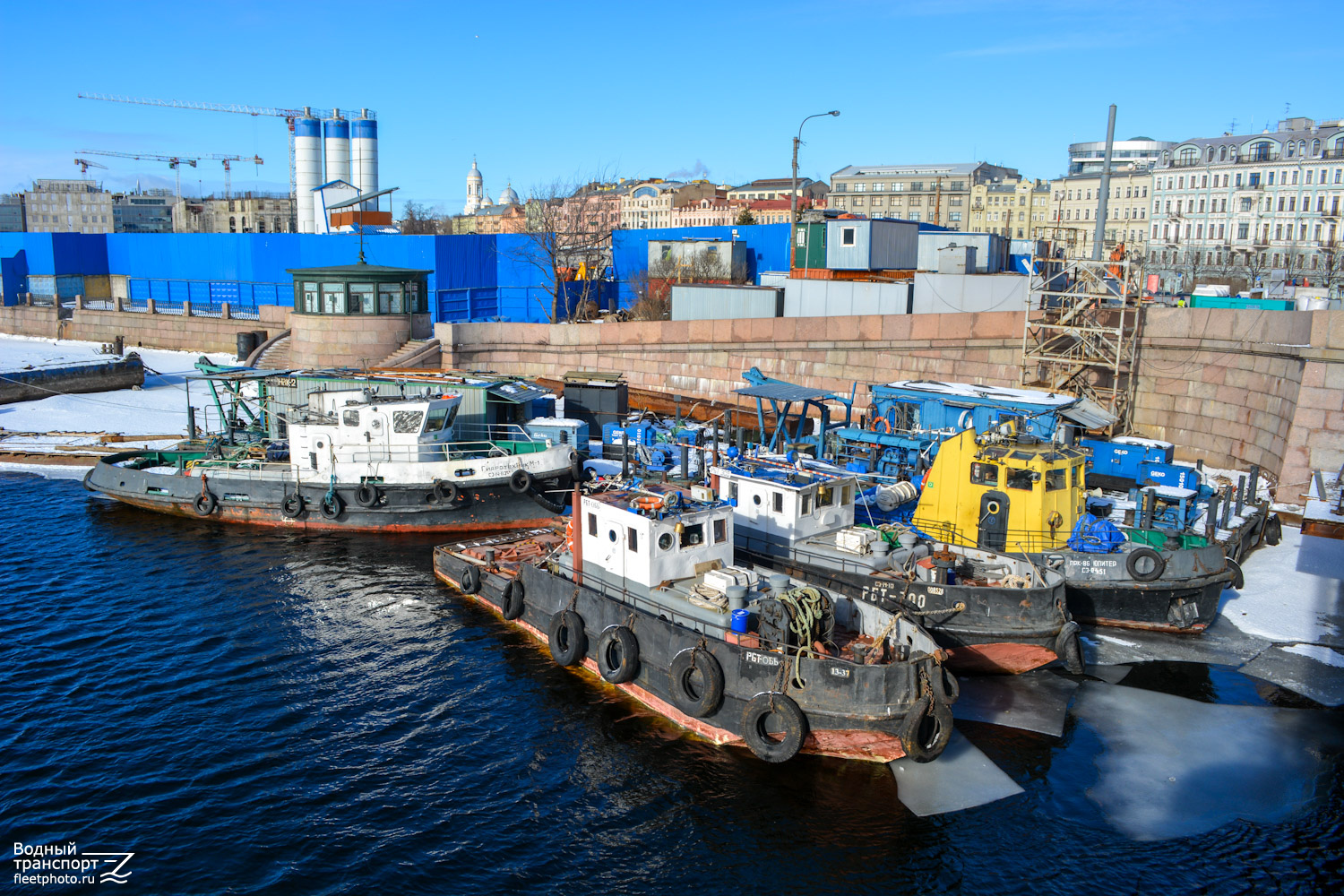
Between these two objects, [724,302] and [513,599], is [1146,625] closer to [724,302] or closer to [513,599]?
[513,599]

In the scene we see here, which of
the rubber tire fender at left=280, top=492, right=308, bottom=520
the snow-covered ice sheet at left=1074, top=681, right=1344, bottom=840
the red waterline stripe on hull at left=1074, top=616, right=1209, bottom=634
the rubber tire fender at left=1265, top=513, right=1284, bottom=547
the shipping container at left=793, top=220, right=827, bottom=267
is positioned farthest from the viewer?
the shipping container at left=793, top=220, right=827, bottom=267

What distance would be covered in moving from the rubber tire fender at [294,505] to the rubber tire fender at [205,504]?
88.0 inches

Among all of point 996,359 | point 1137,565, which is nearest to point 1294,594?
point 1137,565

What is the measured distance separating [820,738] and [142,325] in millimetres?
51610

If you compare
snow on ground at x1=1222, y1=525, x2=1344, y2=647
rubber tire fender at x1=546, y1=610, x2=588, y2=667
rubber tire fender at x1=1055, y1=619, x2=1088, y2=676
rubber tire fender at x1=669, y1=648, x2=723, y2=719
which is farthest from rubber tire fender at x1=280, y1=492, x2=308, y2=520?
snow on ground at x1=1222, y1=525, x2=1344, y2=647

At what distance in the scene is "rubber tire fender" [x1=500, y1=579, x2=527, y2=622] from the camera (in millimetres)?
20125

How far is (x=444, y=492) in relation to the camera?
2681cm

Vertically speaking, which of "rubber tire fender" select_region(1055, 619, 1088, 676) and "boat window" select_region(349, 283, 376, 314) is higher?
"boat window" select_region(349, 283, 376, 314)

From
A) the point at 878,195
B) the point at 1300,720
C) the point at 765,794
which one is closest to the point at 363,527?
the point at 765,794

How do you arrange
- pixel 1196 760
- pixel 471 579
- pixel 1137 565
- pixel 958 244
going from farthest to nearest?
→ 1. pixel 958 244
2. pixel 471 579
3. pixel 1137 565
4. pixel 1196 760

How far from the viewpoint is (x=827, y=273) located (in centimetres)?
4569

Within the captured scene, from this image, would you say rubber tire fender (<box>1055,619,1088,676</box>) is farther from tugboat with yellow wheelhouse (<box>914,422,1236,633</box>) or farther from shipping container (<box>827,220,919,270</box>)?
shipping container (<box>827,220,919,270</box>)

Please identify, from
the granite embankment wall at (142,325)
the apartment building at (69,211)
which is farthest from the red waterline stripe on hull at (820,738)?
the apartment building at (69,211)

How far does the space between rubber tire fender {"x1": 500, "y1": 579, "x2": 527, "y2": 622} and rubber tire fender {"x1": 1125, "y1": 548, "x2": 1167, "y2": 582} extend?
1265cm
